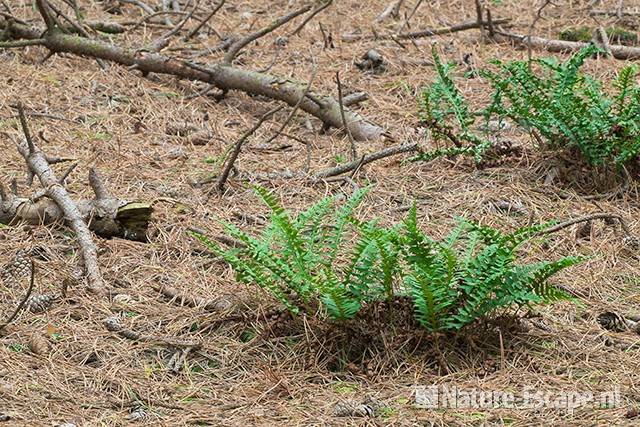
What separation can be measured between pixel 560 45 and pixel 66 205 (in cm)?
435

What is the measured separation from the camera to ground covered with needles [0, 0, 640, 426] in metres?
3.44

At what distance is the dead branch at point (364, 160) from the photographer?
5453 millimetres

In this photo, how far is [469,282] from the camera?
363cm

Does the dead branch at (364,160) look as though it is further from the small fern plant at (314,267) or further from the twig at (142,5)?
the twig at (142,5)

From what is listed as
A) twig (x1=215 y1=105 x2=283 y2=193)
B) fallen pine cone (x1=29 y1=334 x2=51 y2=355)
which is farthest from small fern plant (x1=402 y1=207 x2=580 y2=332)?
twig (x1=215 y1=105 x2=283 y2=193)

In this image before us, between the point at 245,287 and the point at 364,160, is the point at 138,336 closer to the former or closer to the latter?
the point at 245,287

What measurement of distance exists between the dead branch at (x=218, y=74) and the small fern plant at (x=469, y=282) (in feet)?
8.23

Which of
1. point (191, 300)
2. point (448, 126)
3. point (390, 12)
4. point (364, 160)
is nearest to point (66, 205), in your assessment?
point (191, 300)

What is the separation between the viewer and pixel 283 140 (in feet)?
20.1

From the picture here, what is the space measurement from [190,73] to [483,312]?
3648 mm

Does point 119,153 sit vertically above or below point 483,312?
below

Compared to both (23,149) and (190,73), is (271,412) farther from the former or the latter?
(190,73)

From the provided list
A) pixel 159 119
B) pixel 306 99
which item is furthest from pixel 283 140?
pixel 159 119

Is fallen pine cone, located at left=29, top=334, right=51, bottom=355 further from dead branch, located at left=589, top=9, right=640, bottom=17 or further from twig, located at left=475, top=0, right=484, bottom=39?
dead branch, located at left=589, top=9, right=640, bottom=17
